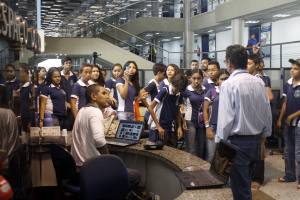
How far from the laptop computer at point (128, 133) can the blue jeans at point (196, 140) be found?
1164 millimetres

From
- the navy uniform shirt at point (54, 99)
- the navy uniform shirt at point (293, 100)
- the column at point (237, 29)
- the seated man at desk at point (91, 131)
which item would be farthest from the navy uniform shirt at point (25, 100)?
the column at point (237, 29)

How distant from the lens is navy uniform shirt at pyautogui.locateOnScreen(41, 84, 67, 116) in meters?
6.45

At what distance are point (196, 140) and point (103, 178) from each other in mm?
2699

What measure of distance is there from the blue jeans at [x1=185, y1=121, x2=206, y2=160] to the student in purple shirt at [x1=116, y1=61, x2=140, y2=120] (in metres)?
0.75

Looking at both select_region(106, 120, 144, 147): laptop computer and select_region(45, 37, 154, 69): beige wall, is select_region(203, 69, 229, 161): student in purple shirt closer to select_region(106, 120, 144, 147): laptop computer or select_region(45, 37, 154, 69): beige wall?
select_region(106, 120, 144, 147): laptop computer

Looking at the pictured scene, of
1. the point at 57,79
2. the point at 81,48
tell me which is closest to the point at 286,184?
the point at 57,79

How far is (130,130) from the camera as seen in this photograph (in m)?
4.58

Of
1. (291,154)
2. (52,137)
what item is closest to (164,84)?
(52,137)

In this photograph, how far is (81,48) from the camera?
17312mm

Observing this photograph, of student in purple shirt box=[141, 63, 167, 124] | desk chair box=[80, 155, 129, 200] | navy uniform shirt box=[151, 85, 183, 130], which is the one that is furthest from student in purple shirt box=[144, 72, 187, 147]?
desk chair box=[80, 155, 129, 200]

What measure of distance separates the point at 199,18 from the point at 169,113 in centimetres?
1482

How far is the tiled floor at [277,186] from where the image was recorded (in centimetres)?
509

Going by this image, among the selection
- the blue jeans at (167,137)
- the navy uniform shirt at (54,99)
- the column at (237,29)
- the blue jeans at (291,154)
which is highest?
the column at (237,29)

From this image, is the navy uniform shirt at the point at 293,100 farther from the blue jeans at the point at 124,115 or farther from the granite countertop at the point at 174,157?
the granite countertop at the point at 174,157
